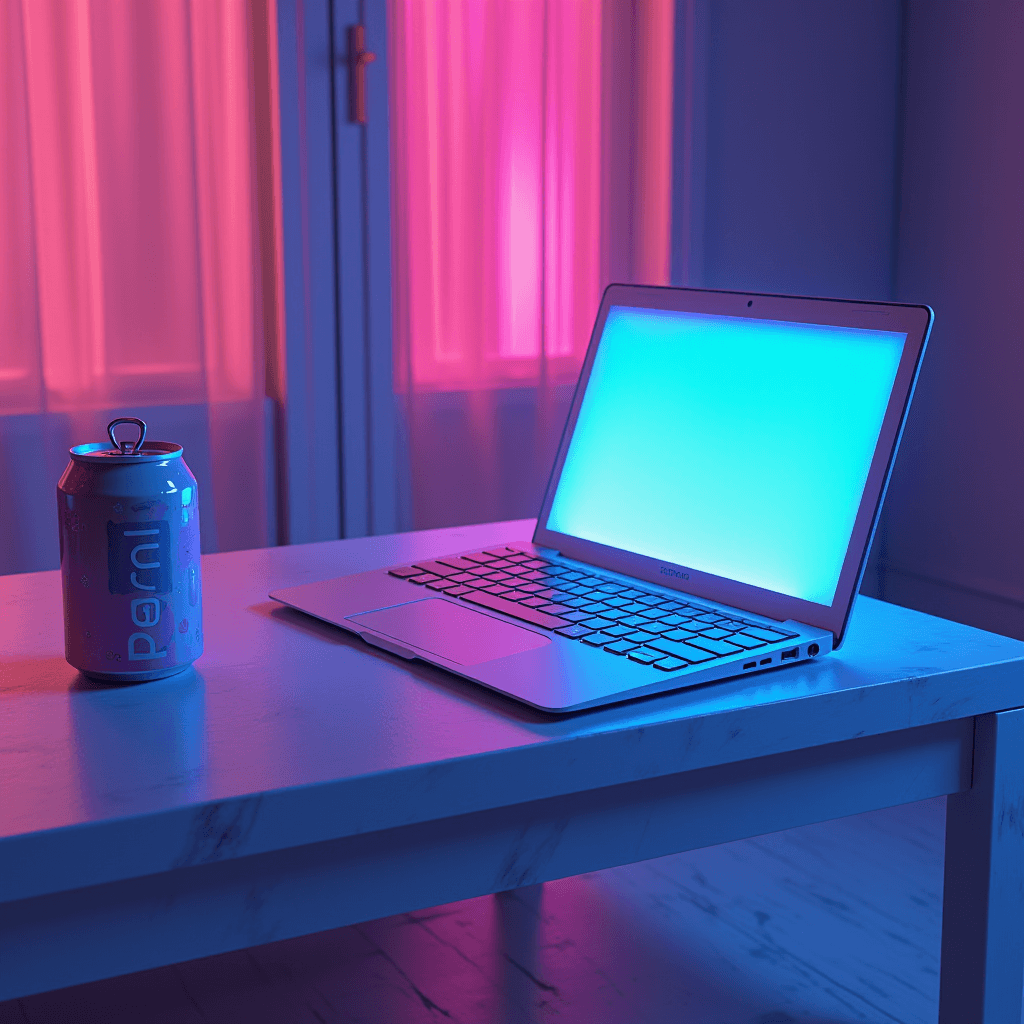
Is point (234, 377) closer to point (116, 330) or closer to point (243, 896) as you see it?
point (116, 330)

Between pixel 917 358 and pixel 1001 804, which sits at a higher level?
pixel 917 358

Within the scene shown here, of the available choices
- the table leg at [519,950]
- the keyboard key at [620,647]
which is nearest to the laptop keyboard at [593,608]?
the keyboard key at [620,647]

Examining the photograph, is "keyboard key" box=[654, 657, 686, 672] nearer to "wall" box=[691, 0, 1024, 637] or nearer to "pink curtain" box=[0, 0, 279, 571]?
"pink curtain" box=[0, 0, 279, 571]

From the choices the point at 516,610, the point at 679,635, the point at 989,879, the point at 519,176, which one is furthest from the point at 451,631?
the point at 519,176

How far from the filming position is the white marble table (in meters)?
0.65

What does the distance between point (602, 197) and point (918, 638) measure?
6.58ft

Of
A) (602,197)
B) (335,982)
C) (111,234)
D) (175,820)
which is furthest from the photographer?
(602,197)

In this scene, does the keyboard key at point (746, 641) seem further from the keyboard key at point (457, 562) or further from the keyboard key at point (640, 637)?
the keyboard key at point (457, 562)

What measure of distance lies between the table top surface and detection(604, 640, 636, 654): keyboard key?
0.21ft

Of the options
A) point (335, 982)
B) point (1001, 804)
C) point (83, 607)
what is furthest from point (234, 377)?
point (1001, 804)

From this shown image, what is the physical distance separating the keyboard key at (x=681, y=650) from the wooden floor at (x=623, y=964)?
78 centimetres

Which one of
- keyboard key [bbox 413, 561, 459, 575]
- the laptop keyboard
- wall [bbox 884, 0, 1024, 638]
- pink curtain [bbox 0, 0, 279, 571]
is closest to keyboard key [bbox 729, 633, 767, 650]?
the laptop keyboard

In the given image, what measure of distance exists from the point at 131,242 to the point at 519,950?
150cm

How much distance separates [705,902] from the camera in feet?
5.82
